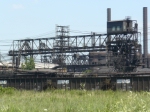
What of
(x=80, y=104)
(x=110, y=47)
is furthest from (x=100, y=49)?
(x=80, y=104)

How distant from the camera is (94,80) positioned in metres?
43.7

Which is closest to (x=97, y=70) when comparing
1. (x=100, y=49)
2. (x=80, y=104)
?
(x=100, y=49)

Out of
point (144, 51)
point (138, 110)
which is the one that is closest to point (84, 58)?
point (144, 51)

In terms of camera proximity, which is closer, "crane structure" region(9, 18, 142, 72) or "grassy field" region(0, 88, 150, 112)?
"grassy field" region(0, 88, 150, 112)

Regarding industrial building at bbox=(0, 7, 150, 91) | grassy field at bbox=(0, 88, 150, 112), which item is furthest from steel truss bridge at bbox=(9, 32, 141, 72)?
grassy field at bbox=(0, 88, 150, 112)

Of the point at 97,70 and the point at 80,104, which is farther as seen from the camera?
the point at 97,70

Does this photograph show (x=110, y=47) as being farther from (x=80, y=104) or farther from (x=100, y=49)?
(x=80, y=104)

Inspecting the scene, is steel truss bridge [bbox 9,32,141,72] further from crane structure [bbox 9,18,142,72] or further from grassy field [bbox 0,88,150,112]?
grassy field [bbox 0,88,150,112]

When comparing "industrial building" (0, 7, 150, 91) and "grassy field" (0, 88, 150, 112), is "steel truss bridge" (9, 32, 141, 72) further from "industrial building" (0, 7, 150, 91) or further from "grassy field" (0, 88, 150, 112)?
"grassy field" (0, 88, 150, 112)

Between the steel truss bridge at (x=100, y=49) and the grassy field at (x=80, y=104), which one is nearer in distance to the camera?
the grassy field at (x=80, y=104)

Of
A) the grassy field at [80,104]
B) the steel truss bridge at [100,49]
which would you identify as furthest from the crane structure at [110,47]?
the grassy field at [80,104]

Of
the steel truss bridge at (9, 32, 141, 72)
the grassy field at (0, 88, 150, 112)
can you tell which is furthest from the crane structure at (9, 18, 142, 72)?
the grassy field at (0, 88, 150, 112)

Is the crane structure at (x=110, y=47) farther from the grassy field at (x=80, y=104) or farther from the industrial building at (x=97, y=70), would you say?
the grassy field at (x=80, y=104)

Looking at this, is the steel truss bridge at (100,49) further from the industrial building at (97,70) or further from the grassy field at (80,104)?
the grassy field at (80,104)
